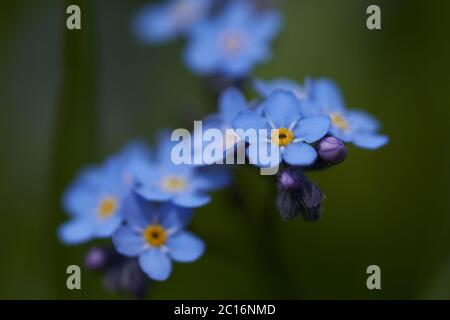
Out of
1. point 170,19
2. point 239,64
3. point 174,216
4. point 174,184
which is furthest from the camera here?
point 170,19

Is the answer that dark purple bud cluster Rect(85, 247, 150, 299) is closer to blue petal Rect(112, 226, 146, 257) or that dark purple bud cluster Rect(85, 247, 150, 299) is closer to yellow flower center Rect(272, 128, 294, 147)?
blue petal Rect(112, 226, 146, 257)

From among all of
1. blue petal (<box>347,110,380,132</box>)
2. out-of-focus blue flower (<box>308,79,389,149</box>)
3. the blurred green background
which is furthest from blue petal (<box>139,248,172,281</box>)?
blue petal (<box>347,110,380,132</box>)

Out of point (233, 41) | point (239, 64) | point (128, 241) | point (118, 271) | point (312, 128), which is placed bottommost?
point (118, 271)

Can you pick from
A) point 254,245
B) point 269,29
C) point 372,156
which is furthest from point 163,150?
point 372,156

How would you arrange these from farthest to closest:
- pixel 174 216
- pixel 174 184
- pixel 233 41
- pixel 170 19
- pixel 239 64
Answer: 1. pixel 170 19
2. pixel 233 41
3. pixel 239 64
4. pixel 174 184
5. pixel 174 216

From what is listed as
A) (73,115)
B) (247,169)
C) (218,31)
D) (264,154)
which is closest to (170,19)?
(218,31)

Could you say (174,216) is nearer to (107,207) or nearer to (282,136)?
(107,207)
